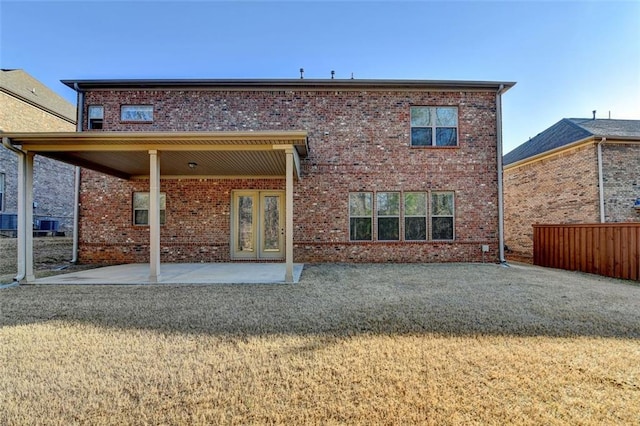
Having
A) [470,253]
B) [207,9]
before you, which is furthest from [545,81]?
[207,9]

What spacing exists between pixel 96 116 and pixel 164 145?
5.48 metres

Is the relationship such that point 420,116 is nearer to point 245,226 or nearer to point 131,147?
point 245,226

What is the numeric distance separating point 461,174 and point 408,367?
29.2 feet

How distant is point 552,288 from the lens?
6.40 m

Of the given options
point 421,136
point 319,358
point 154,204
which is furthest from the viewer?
point 421,136

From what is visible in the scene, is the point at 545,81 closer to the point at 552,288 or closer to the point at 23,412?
the point at 552,288

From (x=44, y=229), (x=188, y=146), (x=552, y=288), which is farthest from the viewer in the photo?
(x=44, y=229)

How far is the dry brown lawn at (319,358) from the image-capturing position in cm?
224

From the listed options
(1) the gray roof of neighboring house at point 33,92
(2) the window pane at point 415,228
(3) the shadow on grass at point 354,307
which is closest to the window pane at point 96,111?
(3) the shadow on grass at point 354,307

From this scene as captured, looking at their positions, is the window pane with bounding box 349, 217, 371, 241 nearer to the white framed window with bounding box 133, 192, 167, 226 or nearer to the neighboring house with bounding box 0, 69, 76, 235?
the white framed window with bounding box 133, 192, 167, 226

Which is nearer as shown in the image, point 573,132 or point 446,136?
point 446,136

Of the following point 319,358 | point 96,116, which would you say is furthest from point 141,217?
point 319,358

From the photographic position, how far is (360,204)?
1045 cm

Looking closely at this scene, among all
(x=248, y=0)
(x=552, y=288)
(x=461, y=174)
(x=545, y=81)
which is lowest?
(x=552, y=288)
